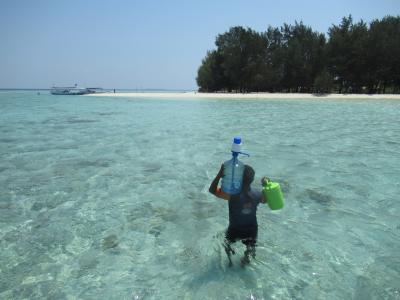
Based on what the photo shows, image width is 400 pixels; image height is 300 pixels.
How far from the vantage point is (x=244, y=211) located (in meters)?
4.87

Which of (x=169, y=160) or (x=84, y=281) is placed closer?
(x=84, y=281)

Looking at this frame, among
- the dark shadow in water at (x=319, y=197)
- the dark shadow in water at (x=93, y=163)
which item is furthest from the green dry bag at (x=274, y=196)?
the dark shadow in water at (x=93, y=163)

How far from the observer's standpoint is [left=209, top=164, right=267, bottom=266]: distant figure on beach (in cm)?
468

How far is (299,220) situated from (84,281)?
14.5 feet

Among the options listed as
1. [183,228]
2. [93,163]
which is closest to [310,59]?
[93,163]

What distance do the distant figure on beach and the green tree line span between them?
64.5 metres

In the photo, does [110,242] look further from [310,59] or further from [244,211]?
[310,59]

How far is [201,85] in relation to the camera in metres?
90.9

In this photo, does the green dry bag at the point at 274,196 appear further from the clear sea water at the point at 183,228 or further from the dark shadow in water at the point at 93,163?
the dark shadow in water at the point at 93,163

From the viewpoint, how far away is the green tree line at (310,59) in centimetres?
6356

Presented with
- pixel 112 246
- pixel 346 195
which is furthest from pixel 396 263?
pixel 112 246

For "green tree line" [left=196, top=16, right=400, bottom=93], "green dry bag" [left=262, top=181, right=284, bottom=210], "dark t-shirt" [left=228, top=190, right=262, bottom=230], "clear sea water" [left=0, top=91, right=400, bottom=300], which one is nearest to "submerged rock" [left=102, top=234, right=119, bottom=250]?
"clear sea water" [left=0, top=91, right=400, bottom=300]

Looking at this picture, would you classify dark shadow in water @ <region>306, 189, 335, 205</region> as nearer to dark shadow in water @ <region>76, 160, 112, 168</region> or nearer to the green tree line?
dark shadow in water @ <region>76, 160, 112, 168</region>

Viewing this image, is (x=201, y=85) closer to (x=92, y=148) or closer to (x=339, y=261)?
(x=92, y=148)
